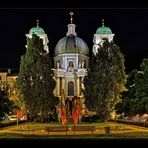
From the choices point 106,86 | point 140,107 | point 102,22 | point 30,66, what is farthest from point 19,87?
point 102,22

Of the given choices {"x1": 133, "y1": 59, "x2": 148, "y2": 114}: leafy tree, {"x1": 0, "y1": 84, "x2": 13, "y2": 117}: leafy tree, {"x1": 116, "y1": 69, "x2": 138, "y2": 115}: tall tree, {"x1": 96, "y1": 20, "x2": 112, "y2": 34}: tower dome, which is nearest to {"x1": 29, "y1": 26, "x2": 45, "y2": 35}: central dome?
{"x1": 96, "y1": 20, "x2": 112, "y2": 34}: tower dome

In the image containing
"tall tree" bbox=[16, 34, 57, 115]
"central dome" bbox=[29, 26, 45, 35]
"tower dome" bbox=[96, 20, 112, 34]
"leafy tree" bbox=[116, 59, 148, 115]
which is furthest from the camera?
"tower dome" bbox=[96, 20, 112, 34]

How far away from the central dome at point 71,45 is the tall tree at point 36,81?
30.1m

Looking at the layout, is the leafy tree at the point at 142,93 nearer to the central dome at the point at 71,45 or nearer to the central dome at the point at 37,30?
the central dome at the point at 71,45

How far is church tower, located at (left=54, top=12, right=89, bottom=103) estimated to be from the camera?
70938mm

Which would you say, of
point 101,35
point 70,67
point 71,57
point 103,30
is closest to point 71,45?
point 71,57

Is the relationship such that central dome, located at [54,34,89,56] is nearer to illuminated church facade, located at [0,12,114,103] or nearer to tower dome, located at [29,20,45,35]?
illuminated church facade, located at [0,12,114,103]

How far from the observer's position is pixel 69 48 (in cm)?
7588

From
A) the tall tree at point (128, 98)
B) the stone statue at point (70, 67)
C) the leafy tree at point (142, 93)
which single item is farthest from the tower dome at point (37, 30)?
the leafy tree at point (142, 93)

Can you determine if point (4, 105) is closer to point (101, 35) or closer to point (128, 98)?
point (128, 98)

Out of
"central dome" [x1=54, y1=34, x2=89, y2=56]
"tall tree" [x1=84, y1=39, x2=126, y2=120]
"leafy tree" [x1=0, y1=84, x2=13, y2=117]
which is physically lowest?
"leafy tree" [x1=0, y1=84, x2=13, y2=117]

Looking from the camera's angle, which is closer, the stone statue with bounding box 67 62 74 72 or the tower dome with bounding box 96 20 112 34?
the stone statue with bounding box 67 62 74 72

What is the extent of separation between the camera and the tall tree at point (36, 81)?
1711 inches
